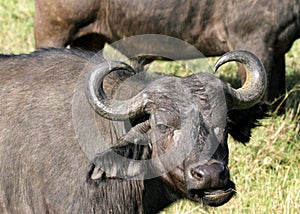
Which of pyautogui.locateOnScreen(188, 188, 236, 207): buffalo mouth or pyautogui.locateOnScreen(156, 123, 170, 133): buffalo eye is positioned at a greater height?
pyautogui.locateOnScreen(156, 123, 170, 133): buffalo eye

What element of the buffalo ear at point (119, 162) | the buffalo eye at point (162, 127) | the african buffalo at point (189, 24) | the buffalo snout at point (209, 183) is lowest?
the african buffalo at point (189, 24)

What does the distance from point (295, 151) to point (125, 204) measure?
2603 millimetres

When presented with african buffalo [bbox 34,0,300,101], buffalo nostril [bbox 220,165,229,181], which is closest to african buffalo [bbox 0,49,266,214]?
buffalo nostril [bbox 220,165,229,181]

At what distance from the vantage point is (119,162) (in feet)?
17.0

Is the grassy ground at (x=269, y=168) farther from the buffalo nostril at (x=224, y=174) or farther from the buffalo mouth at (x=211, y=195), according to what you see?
the buffalo nostril at (x=224, y=174)

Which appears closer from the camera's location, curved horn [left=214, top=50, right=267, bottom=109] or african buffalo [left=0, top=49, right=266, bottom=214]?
african buffalo [left=0, top=49, right=266, bottom=214]

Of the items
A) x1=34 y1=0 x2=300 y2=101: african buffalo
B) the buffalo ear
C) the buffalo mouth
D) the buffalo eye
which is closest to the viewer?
the buffalo mouth

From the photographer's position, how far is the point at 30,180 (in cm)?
539

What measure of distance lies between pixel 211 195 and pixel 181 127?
428 mm

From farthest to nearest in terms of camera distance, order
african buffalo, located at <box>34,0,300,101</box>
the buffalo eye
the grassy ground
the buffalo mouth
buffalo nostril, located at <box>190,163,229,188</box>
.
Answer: african buffalo, located at <box>34,0,300,101</box> → the grassy ground → the buffalo eye → the buffalo mouth → buffalo nostril, located at <box>190,163,229,188</box>

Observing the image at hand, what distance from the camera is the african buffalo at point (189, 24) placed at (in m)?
7.79

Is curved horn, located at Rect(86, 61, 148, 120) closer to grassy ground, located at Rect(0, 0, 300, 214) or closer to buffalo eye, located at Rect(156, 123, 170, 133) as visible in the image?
buffalo eye, located at Rect(156, 123, 170, 133)

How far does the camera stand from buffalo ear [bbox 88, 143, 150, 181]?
16.8 ft

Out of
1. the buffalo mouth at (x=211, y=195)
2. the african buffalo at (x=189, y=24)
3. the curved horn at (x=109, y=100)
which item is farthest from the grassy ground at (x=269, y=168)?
the curved horn at (x=109, y=100)
